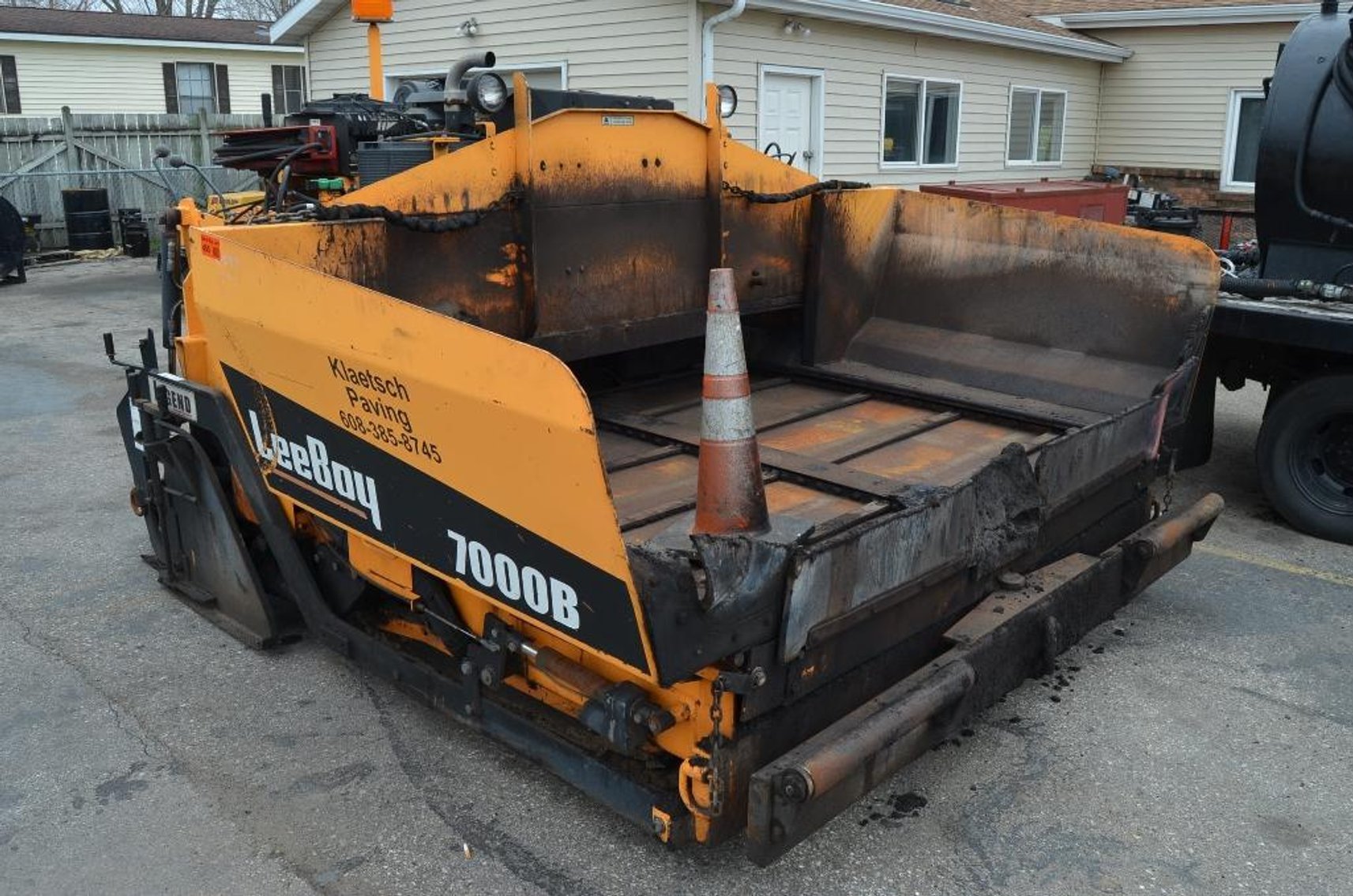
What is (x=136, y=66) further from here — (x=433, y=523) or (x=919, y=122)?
(x=433, y=523)

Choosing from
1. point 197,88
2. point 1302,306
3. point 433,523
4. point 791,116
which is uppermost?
point 197,88

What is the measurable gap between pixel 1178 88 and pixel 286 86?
2075 cm

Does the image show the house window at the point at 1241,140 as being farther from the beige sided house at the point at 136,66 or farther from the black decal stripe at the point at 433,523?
the beige sided house at the point at 136,66

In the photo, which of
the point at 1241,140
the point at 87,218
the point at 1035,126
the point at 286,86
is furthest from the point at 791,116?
the point at 286,86

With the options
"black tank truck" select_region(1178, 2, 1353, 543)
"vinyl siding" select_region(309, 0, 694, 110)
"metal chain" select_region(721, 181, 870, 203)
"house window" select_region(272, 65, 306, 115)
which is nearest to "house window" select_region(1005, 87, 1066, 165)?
"vinyl siding" select_region(309, 0, 694, 110)

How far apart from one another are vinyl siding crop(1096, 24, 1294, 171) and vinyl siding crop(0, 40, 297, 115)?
17.5 meters

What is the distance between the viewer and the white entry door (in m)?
12.2

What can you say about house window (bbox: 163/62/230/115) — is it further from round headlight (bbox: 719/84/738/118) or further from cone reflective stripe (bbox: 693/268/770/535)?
cone reflective stripe (bbox: 693/268/770/535)

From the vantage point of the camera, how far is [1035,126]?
55.7ft

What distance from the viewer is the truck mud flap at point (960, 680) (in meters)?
2.63

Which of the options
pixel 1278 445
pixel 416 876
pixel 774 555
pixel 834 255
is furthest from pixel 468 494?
pixel 1278 445

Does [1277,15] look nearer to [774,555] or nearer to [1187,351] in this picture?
[1187,351]

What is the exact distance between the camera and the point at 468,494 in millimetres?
2777

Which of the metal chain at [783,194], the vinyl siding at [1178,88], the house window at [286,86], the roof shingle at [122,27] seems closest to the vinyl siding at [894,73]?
the vinyl siding at [1178,88]
